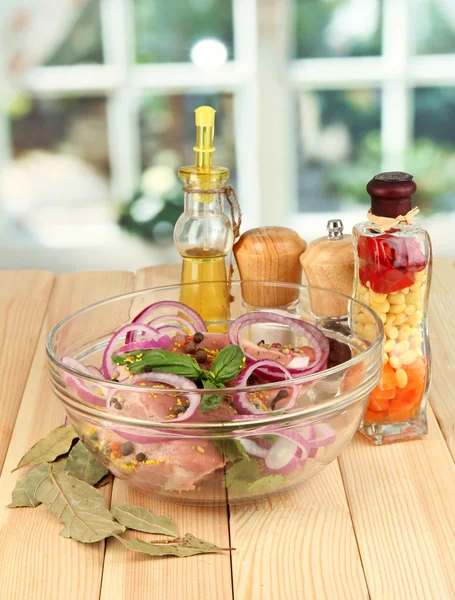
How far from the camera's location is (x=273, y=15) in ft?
9.13

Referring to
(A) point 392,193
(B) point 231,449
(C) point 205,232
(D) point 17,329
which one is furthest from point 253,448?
(D) point 17,329

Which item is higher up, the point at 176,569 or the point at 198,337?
the point at 198,337

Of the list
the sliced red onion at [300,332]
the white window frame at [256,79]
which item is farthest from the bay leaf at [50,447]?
the white window frame at [256,79]

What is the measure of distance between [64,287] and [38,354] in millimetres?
343

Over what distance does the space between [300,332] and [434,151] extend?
7.39 ft

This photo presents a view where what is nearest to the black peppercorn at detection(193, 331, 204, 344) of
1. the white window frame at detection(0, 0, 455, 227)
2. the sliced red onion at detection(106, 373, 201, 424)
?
the sliced red onion at detection(106, 373, 201, 424)

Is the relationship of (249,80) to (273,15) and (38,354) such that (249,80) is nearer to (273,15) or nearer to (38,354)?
(273,15)

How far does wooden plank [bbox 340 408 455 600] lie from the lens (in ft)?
2.80

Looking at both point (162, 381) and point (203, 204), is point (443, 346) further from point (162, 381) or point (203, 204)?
point (162, 381)

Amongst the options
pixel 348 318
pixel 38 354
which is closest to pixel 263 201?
pixel 38 354

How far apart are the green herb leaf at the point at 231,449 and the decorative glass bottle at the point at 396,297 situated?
27cm

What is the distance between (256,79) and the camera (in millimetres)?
2877

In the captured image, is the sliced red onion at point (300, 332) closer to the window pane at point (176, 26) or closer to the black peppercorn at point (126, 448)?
the black peppercorn at point (126, 448)

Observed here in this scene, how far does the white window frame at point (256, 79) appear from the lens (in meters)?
2.87
